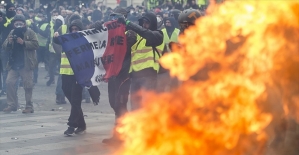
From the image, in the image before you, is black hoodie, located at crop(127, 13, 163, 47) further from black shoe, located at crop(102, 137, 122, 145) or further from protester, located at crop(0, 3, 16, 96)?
protester, located at crop(0, 3, 16, 96)

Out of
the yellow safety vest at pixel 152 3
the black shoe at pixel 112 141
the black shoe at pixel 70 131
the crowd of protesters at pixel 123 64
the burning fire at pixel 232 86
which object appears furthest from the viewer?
the yellow safety vest at pixel 152 3

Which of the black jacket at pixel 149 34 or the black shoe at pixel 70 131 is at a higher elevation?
the black jacket at pixel 149 34

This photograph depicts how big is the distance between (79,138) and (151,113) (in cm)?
344

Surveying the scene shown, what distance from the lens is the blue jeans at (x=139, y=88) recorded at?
31.8ft

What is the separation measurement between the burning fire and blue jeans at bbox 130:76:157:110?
2.70 m

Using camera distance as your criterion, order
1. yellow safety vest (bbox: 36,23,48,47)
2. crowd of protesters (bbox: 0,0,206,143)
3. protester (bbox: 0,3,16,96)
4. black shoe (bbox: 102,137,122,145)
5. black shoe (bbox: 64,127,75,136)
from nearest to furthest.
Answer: crowd of protesters (bbox: 0,0,206,143) → black shoe (bbox: 102,137,122,145) → black shoe (bbox: 64,127,75,136) → protester (bbox: 0,3,16,96) → yellow safety vest (bbox: 36,23,48,47)

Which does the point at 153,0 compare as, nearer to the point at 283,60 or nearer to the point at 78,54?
the point at 78,54

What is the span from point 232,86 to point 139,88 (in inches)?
143

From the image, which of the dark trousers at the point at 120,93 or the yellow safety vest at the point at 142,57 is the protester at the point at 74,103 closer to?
the dark trousers at the point at 120,93

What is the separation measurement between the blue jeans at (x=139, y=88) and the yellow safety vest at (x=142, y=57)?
0.54 ft

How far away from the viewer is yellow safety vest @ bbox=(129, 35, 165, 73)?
9773mm

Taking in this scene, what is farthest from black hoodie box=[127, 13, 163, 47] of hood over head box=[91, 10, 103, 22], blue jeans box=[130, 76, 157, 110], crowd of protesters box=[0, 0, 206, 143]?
hood over head box=[91, 10, 103, 22]

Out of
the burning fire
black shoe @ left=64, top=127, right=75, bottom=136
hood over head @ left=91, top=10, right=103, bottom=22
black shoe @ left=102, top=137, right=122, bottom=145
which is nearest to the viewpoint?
the burning fire

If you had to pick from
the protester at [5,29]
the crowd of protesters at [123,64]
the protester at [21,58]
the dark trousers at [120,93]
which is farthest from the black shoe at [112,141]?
the protester at [5,29]
